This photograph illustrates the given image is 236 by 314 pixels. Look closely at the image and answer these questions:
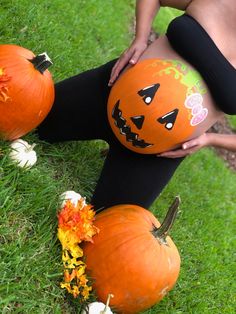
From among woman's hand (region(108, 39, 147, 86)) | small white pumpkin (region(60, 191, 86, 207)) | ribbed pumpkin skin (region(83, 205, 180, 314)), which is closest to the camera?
ribbed pumpkin skin (region(83, 205, 180, 314))

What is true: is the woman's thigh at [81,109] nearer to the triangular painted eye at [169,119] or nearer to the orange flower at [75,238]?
the triangular painted eye at [169,119]

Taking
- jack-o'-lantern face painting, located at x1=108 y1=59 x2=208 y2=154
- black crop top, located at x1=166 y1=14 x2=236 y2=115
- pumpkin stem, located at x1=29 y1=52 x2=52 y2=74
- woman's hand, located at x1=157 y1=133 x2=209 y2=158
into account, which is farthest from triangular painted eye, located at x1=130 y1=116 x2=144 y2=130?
pumpkin stem, located at x1=29 y1=52 x2=52 y2=74

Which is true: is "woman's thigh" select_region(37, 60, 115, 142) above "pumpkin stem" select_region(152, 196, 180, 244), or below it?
above

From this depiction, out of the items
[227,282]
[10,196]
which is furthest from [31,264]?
[227,282]

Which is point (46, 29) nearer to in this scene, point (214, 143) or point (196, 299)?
point (214, 143)

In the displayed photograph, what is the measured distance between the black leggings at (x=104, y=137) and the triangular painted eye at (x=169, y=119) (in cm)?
28

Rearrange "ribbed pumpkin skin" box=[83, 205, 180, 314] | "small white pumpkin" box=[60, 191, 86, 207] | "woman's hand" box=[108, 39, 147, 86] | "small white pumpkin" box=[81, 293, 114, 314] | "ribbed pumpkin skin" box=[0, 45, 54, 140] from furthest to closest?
"woman's hand" box=[108, 39, 147, 86] < "small white pumpkin" box=[60, 191, 86, 207] < "ribbed pumpkin skin" box=[0, 45, 54, 140] < "ribbed pumpkin skin" box=[83, 205, 180, 314] < "small white pumpkin" box=[81, 293, 114, 314]

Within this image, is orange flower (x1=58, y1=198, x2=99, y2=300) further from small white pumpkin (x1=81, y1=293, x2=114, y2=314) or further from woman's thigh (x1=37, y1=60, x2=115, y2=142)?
woman's thigh (x1=37, y1=60, x2=115, y2=142)

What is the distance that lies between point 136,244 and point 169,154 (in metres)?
0.52

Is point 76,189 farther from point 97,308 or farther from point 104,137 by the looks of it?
point 97,308

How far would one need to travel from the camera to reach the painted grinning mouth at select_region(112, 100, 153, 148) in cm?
252

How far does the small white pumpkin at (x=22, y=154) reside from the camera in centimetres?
242

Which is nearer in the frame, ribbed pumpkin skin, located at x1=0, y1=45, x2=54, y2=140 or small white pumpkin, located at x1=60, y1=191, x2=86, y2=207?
ribbed pumpkin skin, located at x1=0, y1=45, x2=54, y2=140

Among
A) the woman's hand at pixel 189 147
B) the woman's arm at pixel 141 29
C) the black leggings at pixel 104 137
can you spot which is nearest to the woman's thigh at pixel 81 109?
the black leggings at pixel 104 137
